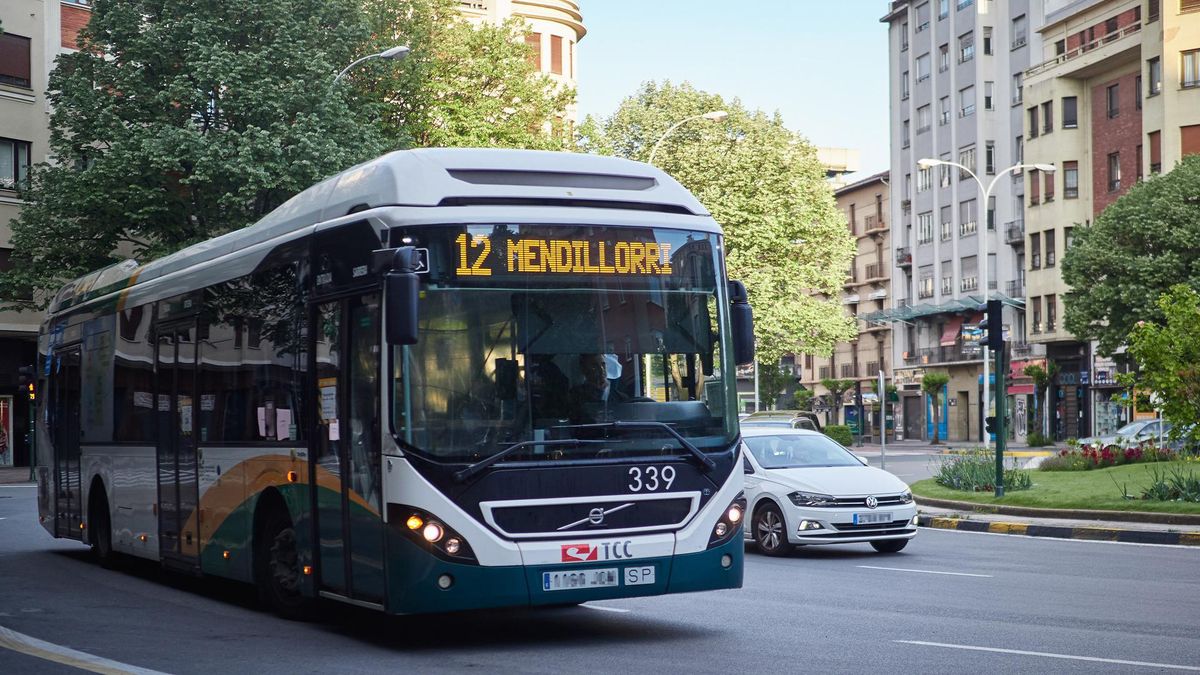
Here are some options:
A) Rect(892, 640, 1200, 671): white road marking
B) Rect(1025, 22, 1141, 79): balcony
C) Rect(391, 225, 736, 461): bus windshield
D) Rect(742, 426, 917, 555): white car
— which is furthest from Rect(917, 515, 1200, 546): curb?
Rect(1025, 22, 1141, 79): balcony

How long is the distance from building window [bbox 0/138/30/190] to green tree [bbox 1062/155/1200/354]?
35.7 meters

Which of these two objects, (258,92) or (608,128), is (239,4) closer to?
(258,92)

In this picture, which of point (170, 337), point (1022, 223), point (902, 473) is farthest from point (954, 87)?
point (170, 337)

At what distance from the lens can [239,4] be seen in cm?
3659

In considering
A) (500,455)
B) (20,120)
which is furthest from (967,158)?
(500,455)

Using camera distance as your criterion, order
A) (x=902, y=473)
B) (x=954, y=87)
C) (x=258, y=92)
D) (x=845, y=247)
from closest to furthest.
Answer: (x=258, y=92), (x=902, y=473), (x=845, y=247), (x=954, y=87)

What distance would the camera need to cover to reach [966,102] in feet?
270

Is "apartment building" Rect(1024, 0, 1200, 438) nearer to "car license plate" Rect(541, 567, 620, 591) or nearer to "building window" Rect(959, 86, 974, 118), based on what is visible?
"building window" Rect(959, 86, 974, 118)

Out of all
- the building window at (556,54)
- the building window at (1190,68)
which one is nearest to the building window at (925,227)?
the building window at (556,54)

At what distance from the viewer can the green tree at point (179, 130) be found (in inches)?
1393

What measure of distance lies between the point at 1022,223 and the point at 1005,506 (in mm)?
53879

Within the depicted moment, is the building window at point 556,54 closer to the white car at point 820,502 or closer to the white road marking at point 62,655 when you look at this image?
the white car at point 820,502

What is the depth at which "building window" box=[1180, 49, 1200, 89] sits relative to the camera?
59.2 m

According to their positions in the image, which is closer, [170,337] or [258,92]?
[170,337]
